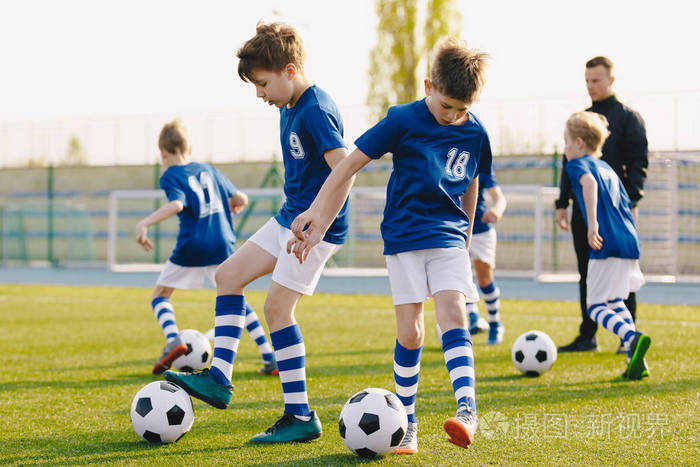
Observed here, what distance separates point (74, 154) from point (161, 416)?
25.2 m

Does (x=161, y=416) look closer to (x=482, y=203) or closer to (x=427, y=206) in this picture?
(x=427, y=206)

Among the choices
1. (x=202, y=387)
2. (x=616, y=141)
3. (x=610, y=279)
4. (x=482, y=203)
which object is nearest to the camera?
(x=202, y=387)

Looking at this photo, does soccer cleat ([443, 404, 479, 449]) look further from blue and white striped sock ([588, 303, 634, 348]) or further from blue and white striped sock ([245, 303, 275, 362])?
blue and white striped sock ([245, 303, 275, 362])

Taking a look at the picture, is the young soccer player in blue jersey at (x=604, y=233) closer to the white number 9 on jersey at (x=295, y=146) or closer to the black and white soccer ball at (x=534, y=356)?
the black and white soccer ball at (x=534, y=356)

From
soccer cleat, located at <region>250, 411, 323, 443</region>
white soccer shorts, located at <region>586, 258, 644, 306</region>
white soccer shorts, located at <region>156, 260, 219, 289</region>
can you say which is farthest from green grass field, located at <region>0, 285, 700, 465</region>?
white soccer shorts, located at <region>156, 260, 219, 289</region>

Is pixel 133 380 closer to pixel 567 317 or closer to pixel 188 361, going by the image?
pixel 188 361

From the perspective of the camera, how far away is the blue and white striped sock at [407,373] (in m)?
3.14

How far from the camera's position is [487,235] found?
20.8 ft

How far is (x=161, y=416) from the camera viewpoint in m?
3.18

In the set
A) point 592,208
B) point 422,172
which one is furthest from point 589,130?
point 422,172

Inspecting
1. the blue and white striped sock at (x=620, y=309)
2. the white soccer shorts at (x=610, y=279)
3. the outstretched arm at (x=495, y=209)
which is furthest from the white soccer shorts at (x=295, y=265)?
the outstretched arm at (x=495, y=209)

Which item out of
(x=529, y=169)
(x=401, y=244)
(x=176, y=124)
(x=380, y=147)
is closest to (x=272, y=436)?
(x=401, y=244)

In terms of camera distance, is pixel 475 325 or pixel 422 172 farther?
pixel 475 325

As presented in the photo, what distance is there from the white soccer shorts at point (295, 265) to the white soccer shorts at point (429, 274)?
0.35m
